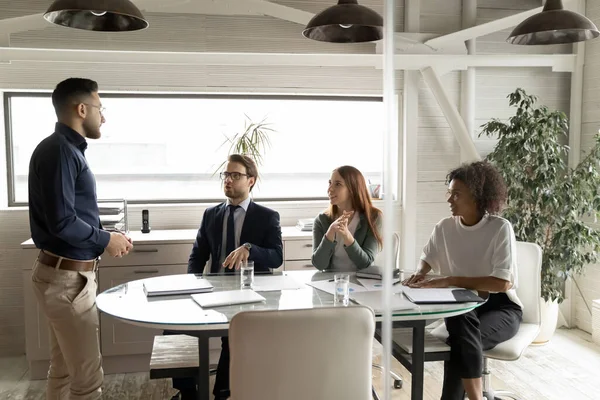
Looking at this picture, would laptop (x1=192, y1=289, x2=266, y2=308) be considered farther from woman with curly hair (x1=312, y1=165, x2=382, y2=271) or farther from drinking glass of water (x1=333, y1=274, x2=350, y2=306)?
woman with curly hair (x1=312, y1=165, x2=382, y2=271)

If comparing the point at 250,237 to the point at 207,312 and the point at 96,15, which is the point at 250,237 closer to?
the point at 207,312

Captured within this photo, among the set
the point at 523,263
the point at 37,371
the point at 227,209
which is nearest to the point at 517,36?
the point at 523,263

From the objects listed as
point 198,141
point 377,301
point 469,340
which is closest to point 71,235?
point 377,301

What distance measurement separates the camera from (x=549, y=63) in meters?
4.11

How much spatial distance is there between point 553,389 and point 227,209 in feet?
6.38

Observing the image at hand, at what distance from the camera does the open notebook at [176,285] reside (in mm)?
2273

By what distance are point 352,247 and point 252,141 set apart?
157 cm

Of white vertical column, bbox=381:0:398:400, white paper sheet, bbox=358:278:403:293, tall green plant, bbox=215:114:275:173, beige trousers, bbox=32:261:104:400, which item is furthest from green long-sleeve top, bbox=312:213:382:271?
white vertical column, bbox=381:0:398:400

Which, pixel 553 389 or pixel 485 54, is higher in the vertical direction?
pixel 485 54

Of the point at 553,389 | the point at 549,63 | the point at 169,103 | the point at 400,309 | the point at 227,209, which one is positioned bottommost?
the point at 553,389

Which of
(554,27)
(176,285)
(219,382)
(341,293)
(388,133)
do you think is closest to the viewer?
(388,133)

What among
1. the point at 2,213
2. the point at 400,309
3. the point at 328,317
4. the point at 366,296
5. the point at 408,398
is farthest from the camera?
the point at 2,213

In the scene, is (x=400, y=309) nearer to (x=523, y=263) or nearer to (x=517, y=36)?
(x=523, y=263)

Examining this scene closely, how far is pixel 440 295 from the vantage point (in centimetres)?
224
